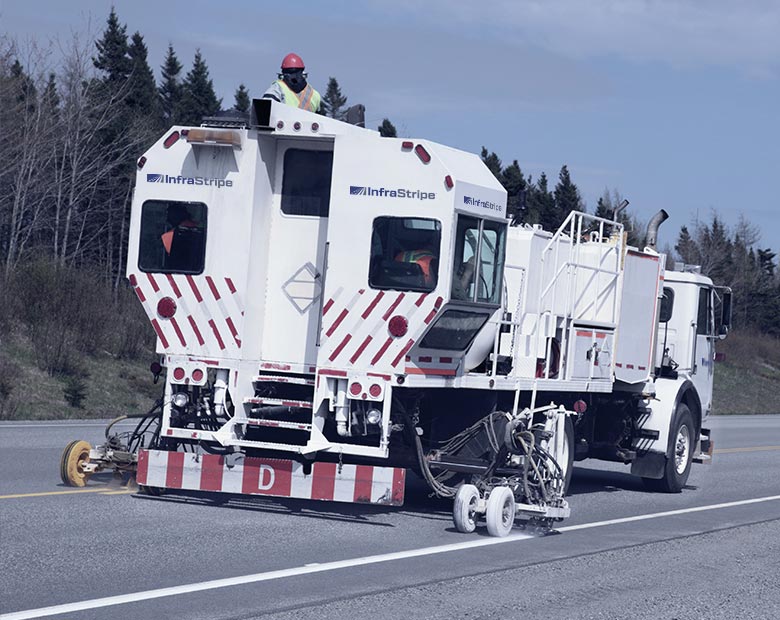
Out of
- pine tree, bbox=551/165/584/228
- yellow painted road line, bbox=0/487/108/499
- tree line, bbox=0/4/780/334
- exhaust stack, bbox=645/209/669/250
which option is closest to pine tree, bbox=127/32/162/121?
tree line, bbox=0/4/780/334

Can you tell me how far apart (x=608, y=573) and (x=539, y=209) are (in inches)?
2241

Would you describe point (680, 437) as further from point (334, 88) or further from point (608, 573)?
point (334, 88)

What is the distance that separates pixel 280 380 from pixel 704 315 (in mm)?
7695

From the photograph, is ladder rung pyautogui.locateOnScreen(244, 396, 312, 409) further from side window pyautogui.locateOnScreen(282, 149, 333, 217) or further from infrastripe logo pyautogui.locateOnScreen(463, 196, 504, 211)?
infrastripe logo pyautogui.locateOnScreen(463, 196, 504, 211)

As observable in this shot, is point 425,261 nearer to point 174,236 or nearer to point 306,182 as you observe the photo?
point 306,182

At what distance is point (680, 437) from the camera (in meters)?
16.3

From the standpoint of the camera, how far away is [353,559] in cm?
944

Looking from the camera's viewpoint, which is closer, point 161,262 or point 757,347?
point 161,262

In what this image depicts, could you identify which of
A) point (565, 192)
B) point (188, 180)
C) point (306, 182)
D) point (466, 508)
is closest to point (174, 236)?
point (188, 180)

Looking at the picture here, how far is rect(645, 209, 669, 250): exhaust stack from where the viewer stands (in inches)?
656

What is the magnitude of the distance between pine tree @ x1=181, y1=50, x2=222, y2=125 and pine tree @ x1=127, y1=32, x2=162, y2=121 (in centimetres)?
188

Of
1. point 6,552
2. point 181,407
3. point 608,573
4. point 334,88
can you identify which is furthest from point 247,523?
point 334,88

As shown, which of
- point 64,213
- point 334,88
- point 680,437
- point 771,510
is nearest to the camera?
point 771,510

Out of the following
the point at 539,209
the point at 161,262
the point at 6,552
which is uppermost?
the point at 539,209
